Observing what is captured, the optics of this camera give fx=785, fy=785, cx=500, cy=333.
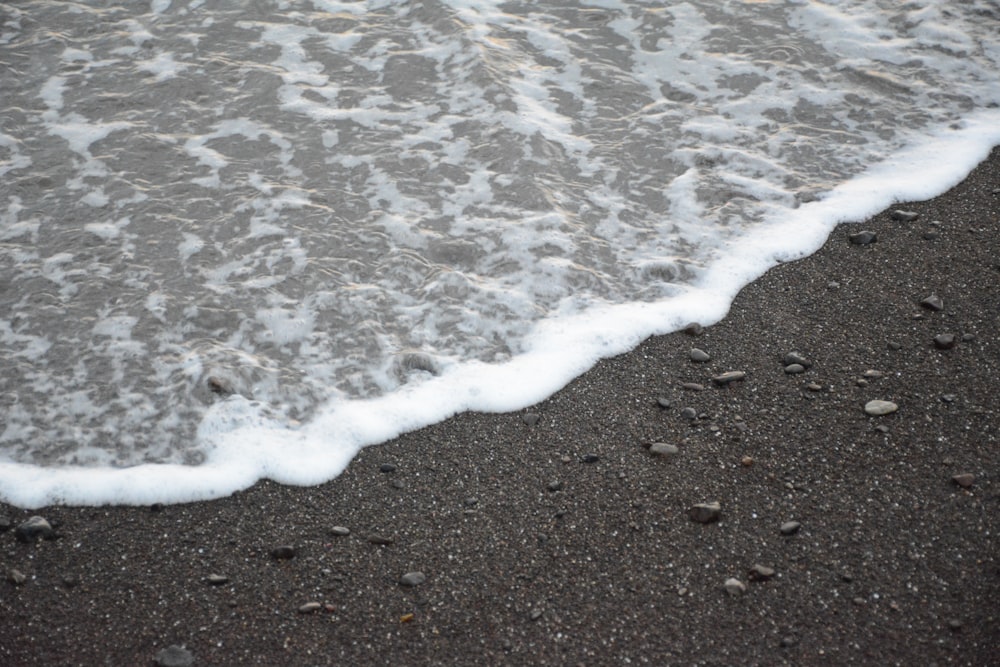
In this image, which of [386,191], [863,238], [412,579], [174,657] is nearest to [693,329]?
[863,238]

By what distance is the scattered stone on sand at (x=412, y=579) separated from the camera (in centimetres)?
256

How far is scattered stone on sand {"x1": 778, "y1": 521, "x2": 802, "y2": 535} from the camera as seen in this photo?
2.65m

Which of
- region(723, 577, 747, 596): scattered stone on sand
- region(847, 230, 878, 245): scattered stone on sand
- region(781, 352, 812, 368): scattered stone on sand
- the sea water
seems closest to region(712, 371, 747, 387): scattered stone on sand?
region(781, 352, 812, 368): scattered stone on sand

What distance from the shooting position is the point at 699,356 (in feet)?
11.0

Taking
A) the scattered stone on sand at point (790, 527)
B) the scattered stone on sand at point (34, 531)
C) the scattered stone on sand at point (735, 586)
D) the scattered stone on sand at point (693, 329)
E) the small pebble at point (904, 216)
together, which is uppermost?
the small pebble at point (904, 216)

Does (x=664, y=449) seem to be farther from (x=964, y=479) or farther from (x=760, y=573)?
(x=964, y=479)

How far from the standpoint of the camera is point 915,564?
251 cm

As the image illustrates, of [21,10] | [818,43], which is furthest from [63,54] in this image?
[818,43]

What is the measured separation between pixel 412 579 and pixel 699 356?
1551 millimetres

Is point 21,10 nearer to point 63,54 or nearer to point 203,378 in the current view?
point 63,54

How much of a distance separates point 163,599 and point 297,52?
433 cm

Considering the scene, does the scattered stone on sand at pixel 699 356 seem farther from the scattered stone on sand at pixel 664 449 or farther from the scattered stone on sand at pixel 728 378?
the scattered stone on sand at pixel 664 449

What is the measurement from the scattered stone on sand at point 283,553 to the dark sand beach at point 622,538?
0.06 ft

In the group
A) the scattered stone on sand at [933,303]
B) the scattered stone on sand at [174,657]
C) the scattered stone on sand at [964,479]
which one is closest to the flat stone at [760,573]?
the scattered stone on sand at [964,479]
